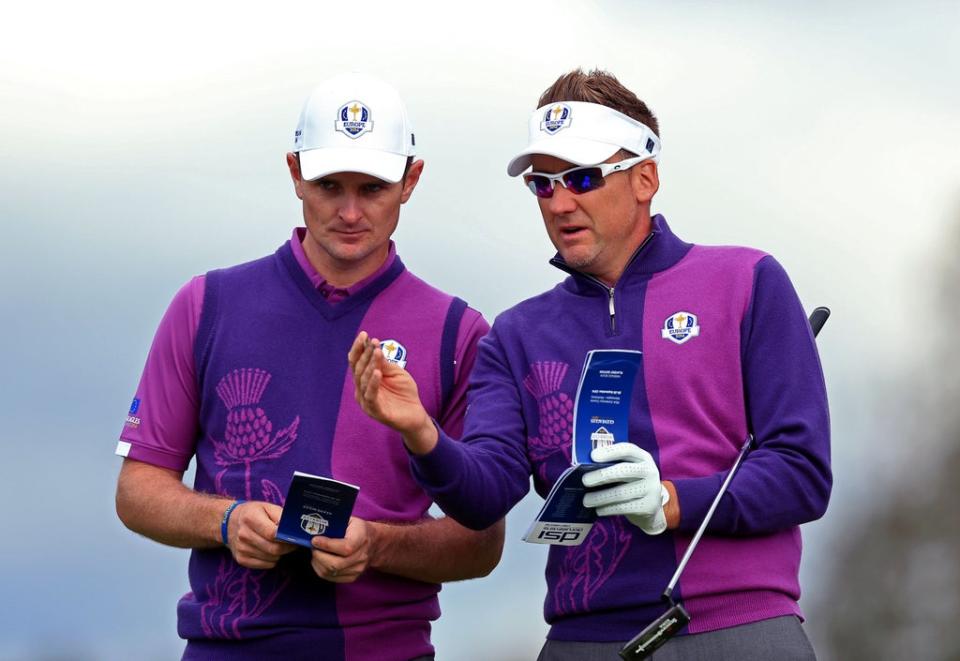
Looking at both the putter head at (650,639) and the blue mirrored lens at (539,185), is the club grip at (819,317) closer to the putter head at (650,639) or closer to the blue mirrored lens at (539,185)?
the blue mirrored lens at (539,185)

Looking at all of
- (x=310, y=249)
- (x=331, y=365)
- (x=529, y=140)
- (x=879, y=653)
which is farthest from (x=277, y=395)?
(x=879, y=653)

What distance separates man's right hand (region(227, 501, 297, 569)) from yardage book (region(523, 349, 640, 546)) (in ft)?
3.24

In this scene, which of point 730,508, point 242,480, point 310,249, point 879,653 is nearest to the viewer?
point 730,508

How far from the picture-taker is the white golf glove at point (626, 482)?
511 cm

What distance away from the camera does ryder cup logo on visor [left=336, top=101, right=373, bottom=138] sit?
6227 mm

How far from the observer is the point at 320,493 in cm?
536

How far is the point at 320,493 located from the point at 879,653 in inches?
646

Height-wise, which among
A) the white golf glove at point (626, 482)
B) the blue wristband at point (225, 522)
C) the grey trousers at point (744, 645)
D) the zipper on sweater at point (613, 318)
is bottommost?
the grey trousers at point (744, 645)

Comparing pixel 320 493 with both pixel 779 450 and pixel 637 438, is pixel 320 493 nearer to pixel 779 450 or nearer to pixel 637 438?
pixel 637 438

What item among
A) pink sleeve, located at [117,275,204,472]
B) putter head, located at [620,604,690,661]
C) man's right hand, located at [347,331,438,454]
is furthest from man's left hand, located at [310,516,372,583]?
putter head, located at [620,604,690,661]

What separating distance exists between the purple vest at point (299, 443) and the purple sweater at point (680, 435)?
0.45 metres

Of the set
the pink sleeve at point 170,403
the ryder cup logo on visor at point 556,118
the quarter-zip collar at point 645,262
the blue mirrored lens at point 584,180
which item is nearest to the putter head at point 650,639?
the quarter-zip collar at point 645,262

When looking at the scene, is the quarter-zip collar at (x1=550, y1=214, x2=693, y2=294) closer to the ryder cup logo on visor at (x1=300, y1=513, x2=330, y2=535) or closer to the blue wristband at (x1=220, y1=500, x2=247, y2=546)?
the ryder cup logo on visor at (x1=300, y1=513, x2=330, y2=535)

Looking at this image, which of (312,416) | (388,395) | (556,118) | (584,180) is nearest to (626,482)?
(388,395)
